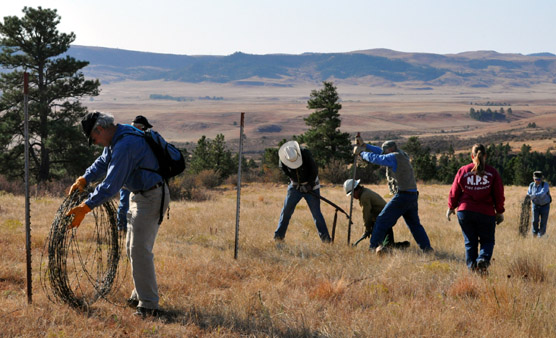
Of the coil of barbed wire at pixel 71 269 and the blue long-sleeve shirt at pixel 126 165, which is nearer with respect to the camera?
the blue long-sleeve shirt at pixel 126 165

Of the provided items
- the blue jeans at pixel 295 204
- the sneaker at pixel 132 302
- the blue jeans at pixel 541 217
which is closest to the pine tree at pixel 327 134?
the blue jeans at pixel 541 217

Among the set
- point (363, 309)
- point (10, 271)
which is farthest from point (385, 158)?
point (10, 271)

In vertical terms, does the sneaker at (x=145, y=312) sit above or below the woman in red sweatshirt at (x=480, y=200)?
below

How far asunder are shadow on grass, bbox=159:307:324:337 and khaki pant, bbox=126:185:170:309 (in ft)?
0.84

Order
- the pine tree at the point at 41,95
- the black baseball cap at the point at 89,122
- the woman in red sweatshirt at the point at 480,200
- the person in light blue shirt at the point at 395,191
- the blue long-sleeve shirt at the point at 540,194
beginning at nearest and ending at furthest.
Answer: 1. the black baseball cap at the point at 89,122
2. the woman in red sweatshirt at the point at 480,200
3. the person in light blue shirt at the point at 395,191
4. the blue long-sleeve shirt at the point at 540,194
5. the pine tree at the point at 41,95

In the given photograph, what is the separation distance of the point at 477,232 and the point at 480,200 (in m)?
0.43

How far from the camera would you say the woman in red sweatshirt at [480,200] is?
636 centimetres

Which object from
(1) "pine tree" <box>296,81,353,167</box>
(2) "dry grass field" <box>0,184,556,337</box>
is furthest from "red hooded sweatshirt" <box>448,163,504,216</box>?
(1) "pine tree" <box>296,81,353,167</box>

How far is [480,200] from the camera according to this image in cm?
642

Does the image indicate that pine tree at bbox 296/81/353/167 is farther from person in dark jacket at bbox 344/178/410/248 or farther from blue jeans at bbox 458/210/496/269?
blue jeans at bbox 458/210/496/269

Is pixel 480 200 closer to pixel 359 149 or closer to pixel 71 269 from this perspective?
pixel 359 149

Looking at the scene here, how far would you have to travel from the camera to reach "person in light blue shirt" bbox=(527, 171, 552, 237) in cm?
1119

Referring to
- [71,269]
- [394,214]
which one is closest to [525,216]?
[394,214]

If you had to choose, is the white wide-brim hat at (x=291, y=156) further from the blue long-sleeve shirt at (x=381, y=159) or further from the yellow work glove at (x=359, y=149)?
the blue long-sleeve shirt at (x=381, y=159)
